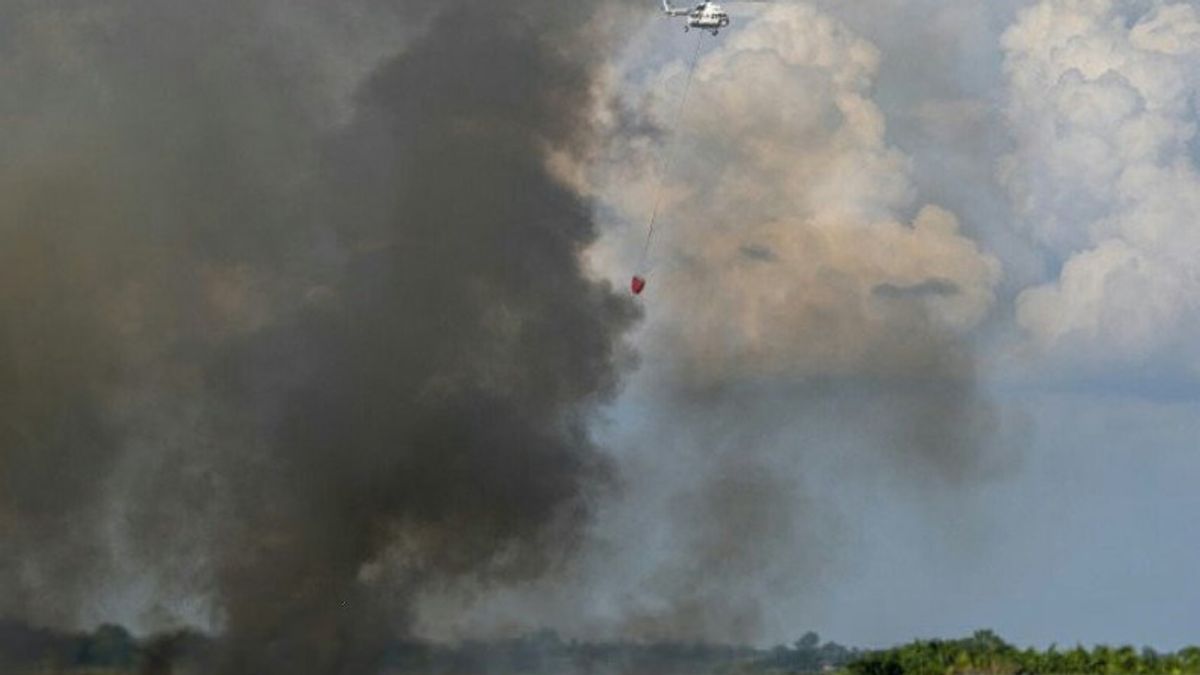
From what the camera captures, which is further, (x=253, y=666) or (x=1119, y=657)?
(x=253, y=666)

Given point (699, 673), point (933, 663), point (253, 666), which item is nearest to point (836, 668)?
point (699, 673)

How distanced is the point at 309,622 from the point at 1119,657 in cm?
3084

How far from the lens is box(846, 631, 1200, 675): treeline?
326ft

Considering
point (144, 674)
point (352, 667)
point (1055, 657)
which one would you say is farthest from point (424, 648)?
point (1055, 657)

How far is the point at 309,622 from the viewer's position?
109m

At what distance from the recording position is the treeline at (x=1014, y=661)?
99250 mm

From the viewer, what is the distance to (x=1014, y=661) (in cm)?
10169

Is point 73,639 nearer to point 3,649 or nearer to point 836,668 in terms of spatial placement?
point 3,649

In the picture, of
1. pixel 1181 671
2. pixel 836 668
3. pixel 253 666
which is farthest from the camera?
pixel 836 668

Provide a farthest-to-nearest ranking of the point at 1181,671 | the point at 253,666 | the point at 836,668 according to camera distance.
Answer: the point at 836,668 < the point at 253,666 < the point at 1181,671

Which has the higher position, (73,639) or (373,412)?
(373,412)

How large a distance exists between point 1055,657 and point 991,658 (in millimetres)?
2275

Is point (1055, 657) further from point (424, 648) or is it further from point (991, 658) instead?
point (424, 648)

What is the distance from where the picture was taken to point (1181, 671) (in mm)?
98188
